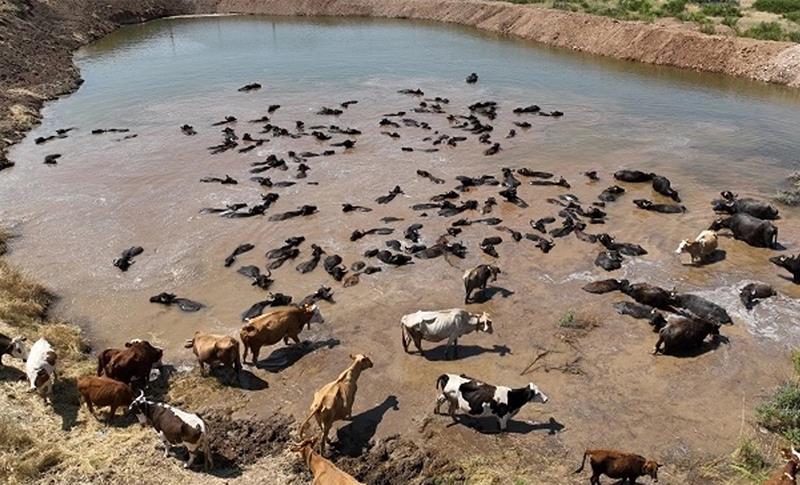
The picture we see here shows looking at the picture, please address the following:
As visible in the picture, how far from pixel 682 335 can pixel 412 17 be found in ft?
155

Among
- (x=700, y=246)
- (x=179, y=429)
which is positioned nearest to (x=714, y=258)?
(x=700, y=246)

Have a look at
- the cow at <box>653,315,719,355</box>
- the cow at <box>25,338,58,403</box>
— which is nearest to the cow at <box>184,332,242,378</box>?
the cow at <box>25,338,58,403</box>

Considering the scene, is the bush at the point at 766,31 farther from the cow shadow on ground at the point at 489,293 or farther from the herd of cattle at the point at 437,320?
the cow shadow on ground at the point at 489,293

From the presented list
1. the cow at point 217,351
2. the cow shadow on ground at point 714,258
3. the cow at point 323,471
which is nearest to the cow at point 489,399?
the cow at point 323,471

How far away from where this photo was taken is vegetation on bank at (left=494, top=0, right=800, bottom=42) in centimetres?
3647

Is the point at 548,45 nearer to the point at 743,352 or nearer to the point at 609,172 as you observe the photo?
the point at 609,172

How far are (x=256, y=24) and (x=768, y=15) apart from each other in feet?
126

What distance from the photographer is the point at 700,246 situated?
1450 cm

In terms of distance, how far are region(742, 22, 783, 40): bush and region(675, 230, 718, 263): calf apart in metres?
26.8

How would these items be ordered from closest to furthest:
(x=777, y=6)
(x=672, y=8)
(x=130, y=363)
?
(x=130, y=363), (x=777, y=6), (x=672, y=8)

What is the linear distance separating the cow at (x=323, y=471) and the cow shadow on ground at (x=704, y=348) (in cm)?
671

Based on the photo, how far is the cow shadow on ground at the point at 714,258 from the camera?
1474 centimetres

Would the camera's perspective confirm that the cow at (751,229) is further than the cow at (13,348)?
Yes

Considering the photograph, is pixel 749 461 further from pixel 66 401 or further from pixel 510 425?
pixel 66 401
